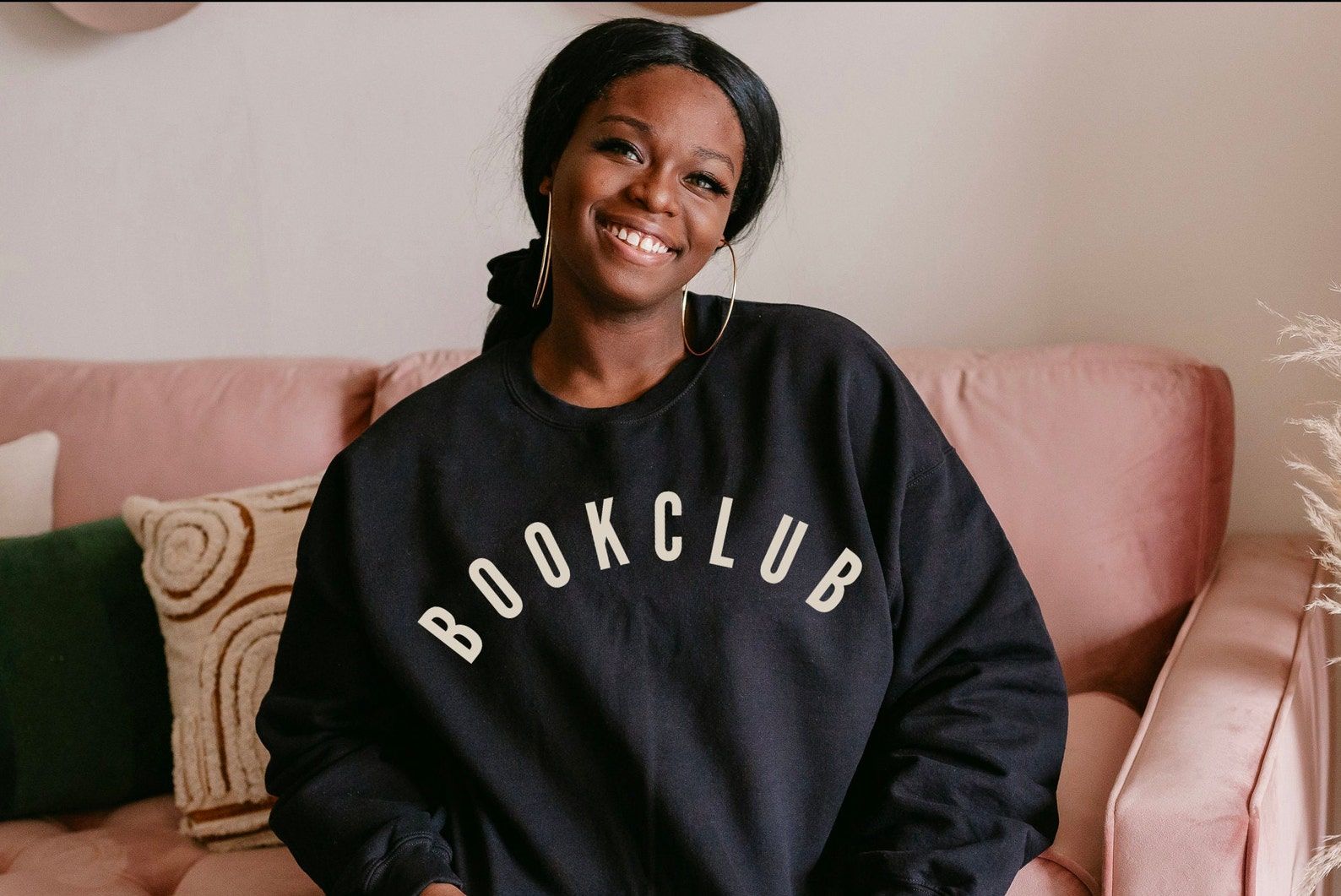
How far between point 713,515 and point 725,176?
335mm

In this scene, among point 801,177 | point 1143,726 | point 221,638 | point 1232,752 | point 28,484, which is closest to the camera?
point 1232,752

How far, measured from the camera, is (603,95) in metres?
1.14

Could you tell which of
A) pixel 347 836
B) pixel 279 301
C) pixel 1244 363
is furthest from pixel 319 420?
pixel 1244 363

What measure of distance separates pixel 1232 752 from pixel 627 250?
28.0 inches

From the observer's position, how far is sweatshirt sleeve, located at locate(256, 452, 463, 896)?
115 centimetres

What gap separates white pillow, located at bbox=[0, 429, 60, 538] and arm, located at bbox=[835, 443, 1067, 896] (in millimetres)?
1196

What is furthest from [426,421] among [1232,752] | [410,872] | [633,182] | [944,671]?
[1232,752]

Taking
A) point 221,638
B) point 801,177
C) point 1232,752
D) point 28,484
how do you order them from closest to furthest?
point 1232,752 → point 221,638 → point 28,484 → point 801,177

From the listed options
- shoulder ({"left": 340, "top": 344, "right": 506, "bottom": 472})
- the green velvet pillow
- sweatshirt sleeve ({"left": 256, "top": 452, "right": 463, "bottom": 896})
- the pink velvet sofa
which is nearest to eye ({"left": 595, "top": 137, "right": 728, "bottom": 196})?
shoulder ({"left": 340, "top": 344, "right": 506, "bottom": 472})

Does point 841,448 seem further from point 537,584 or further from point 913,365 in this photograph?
point 913,365

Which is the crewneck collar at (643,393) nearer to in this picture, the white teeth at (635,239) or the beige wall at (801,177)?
the white teeth at (635,239)

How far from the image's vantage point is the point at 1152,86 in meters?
1.72

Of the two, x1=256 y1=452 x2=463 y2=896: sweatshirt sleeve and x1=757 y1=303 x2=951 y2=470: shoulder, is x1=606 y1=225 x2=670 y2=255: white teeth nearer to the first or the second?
x1=757 y1=303 x2=951 y2=470: shoulder

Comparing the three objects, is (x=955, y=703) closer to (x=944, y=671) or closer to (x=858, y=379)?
(x=944, y=671)
